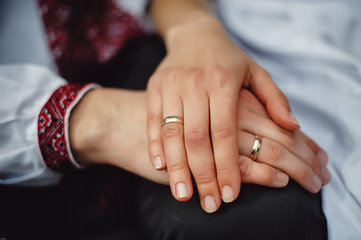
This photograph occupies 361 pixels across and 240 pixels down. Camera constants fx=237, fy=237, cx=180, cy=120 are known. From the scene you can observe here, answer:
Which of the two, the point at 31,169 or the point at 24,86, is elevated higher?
the point at 24,86

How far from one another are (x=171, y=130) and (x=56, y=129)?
0.26 m

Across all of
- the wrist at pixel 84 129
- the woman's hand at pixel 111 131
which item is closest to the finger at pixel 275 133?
the woman's hand at pixel 111 131

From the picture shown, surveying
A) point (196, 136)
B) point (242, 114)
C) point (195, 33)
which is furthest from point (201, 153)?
point (195, 33)

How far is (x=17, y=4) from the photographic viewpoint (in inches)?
28.7

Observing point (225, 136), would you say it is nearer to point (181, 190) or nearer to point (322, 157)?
point (181, 190)

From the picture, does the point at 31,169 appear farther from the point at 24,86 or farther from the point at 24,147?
the point at 24,86

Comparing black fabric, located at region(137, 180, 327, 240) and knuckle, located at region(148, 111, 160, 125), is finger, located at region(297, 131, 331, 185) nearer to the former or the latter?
black fabric, located at region(137, 180, 327, 240)

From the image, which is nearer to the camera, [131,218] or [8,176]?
[8,176]

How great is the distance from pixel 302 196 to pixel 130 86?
21.1 inches

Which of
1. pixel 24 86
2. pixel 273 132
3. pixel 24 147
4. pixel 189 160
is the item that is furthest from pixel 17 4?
pixel 273 132

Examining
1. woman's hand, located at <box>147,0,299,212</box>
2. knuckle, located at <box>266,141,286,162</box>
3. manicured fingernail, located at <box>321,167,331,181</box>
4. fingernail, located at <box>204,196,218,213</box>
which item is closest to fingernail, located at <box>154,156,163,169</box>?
woman's hand, located at <box>147,0,299,212</box>

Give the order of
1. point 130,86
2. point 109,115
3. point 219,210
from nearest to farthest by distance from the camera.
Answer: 1. point 219,210
2. point 109,115
3. point 130,86

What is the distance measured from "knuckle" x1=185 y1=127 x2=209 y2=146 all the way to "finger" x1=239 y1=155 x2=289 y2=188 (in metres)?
0.09

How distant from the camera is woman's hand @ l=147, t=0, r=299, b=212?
1.50 feet
